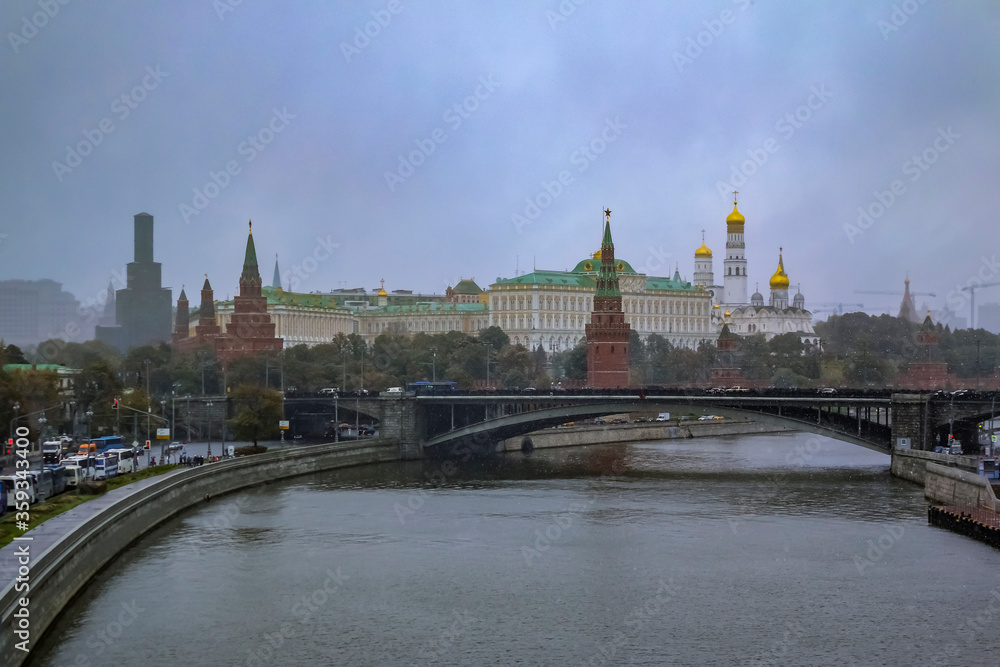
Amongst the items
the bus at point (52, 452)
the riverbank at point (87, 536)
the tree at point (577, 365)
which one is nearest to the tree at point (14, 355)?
the bus at point (52, 452)

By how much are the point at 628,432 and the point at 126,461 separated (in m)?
43.8

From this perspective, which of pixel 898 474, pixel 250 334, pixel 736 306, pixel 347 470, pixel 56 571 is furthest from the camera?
pixel 736 306

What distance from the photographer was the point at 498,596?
32375mm

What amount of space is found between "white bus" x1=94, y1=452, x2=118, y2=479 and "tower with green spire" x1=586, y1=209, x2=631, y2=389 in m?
59.4

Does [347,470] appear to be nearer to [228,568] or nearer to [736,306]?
[228,568]

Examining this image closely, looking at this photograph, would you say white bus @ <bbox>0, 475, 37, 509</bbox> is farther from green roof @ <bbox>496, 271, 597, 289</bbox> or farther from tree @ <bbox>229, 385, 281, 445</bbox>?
green roof @ <bbox>496, 271, 597, 289</bbox>

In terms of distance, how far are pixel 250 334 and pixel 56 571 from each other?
9691cm

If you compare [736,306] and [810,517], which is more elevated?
[736,306]

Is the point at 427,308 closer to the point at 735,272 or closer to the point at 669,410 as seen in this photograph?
the point at 735,272

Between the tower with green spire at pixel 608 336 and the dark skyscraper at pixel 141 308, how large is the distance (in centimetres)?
6884

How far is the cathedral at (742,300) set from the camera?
623ft

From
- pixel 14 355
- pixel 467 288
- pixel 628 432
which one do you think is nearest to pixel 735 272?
pixel 467 288

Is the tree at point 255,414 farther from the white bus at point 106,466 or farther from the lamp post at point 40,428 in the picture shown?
the white bus at point 106,466

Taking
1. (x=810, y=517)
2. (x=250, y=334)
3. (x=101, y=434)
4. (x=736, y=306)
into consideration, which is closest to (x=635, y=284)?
(x=736, y=306)
